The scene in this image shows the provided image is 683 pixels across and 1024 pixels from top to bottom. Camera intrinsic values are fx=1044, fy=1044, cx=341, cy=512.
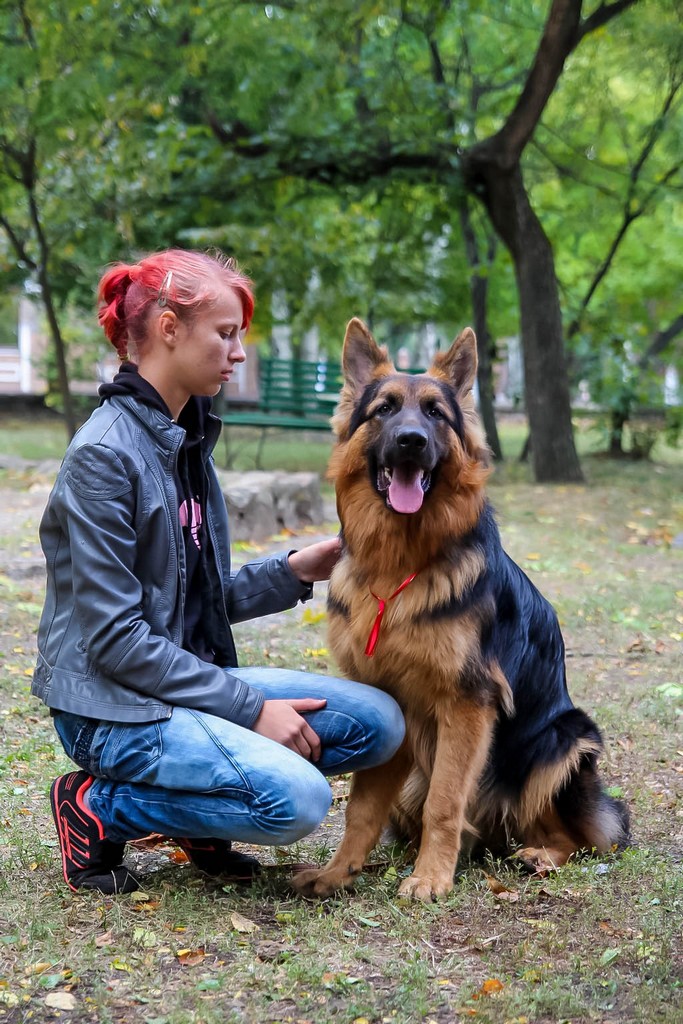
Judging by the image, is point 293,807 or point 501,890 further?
point 501,890

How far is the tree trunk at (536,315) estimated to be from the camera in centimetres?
1413

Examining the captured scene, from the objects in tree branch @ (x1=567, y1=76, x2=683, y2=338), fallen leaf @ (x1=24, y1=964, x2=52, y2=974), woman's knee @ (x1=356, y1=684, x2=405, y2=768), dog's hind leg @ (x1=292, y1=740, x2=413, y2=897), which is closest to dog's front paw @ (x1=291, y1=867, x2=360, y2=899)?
dog's hind leg @ (x1=292, y1=740, x2=413, y2=897)

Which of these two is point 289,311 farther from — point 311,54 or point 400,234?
point 311,54

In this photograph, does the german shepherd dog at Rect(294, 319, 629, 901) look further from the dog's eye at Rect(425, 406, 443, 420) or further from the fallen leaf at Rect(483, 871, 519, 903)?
Answer: the fallen leaf at Rect(483, 871, 519, 903)

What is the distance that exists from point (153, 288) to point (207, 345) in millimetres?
247

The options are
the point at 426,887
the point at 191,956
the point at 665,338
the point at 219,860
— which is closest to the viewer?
the point at 191,956

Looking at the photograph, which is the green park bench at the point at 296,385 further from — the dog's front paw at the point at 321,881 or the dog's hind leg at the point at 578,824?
the dog's front paw at the point at 321,881

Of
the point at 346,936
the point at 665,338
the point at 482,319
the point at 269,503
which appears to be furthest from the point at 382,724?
the point at 665,338

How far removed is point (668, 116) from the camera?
16.7 meters

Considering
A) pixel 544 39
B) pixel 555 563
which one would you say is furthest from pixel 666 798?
pixel 544 39

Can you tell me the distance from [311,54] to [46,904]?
38.6 feet

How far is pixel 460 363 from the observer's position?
13.0ft

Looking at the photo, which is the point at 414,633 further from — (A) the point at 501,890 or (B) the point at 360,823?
(A) the point at 501,890

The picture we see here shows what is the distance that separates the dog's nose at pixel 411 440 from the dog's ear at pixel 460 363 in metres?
0.46
